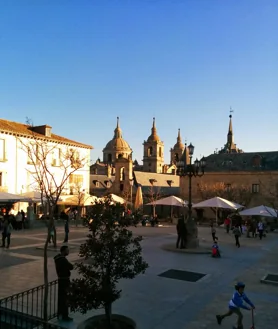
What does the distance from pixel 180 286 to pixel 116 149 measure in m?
85.4

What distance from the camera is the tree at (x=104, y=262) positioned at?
595 cm

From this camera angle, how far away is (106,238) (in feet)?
20.4

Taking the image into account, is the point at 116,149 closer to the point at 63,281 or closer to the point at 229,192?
the point at 229,192

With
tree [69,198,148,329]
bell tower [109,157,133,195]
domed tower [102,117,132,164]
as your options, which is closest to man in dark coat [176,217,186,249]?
tree [69,198,148,329]

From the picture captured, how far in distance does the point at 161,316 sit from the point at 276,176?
4114 cm

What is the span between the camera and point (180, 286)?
10273 mm

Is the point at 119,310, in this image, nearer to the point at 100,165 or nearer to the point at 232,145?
the point at 232,145

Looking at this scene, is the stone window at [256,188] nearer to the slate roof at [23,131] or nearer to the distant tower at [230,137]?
the slate roof at [23,131]

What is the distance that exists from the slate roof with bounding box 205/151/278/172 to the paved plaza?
31.5 metres

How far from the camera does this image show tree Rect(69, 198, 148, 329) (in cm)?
595

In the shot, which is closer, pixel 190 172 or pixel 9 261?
pixel 9 261

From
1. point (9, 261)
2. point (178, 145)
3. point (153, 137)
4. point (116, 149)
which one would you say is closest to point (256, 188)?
point (9, 261)

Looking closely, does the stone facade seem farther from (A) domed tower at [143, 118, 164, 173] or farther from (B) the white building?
(A) domed tower at [143, 118, 164, 173]

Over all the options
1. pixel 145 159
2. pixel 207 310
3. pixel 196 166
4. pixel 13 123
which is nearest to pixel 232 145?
pixel 145 159
